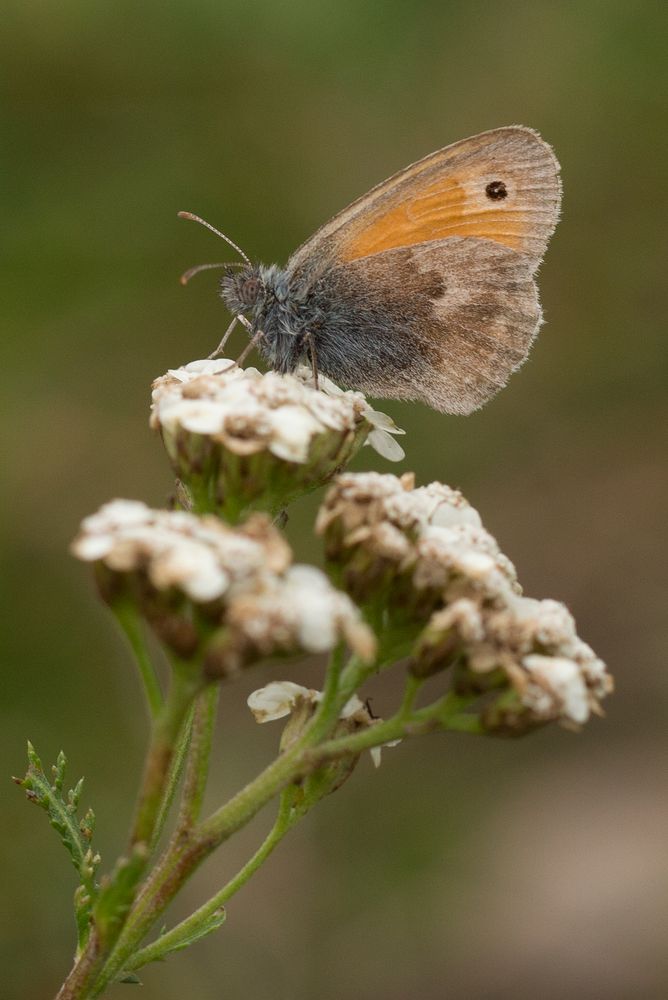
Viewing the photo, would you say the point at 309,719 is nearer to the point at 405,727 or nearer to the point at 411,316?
the point at 405,727

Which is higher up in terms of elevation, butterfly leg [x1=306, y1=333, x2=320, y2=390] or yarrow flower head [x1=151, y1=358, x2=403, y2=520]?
butterfly leg [x1=306, y1=333, x2=320, y2=390]

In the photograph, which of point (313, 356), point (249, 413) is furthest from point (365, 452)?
point (249, 413)

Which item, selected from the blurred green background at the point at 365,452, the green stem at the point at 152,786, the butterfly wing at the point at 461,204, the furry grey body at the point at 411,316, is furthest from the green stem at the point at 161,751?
the blurred green background at the point at 365,452

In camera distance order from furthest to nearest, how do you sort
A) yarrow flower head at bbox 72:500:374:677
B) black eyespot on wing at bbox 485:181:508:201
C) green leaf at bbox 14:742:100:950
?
black eyespot on wing at bbox 485:181:508:201
green leaf at bbox 14:742:100:950
yarrow flower head at bbox 72:500:374:677

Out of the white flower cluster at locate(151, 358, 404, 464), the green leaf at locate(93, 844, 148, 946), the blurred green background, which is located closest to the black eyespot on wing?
the white flower cluster at locate(151, 358, 404, 464)

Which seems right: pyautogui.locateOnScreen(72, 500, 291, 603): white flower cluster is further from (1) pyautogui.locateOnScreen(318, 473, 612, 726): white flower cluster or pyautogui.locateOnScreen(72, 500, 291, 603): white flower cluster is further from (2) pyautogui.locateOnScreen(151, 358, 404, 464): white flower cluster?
(2) pyautogui.locateOnScreen(151, 358, 404, 464): white flower cluster

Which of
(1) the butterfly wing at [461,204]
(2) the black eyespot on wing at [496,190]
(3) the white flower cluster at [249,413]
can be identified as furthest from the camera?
(2) the black eyespot on wing at [496,190]

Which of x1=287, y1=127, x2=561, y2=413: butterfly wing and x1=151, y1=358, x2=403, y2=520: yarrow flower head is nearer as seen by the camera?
x1=151, y1=358, x2=403, y2=520: yarrow flower head

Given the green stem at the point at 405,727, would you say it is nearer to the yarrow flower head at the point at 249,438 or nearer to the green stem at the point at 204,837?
the green stem at the point at 204,837
